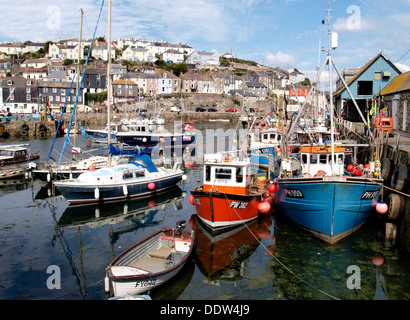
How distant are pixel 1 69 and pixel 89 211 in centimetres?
11563

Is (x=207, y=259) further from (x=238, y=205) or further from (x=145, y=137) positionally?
(x=145, y=137)

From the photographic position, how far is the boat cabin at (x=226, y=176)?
52.9 ft

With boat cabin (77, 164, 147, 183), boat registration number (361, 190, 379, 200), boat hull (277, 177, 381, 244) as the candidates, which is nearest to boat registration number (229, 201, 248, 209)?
boat hull (277, 177, 381, 244)

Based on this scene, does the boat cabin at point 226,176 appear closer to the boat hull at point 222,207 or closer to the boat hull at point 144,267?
the boat hull at point 222,207

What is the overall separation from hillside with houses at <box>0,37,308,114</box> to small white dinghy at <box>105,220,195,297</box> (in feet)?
146

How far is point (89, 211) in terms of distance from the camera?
1923cm

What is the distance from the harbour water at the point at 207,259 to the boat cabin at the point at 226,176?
2024mm

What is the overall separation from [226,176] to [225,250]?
3729 mm

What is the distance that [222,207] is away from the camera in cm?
1555

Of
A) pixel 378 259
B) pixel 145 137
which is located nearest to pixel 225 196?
pixel 378 259

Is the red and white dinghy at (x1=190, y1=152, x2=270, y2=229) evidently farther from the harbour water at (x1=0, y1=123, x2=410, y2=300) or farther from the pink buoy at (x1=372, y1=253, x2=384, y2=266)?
the pink buoy at (x1=372, y1=253, x2=384, y2=266)

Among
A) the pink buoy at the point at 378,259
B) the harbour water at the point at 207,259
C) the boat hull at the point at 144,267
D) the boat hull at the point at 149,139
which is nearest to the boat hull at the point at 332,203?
the harbour water at the point at 207,259
